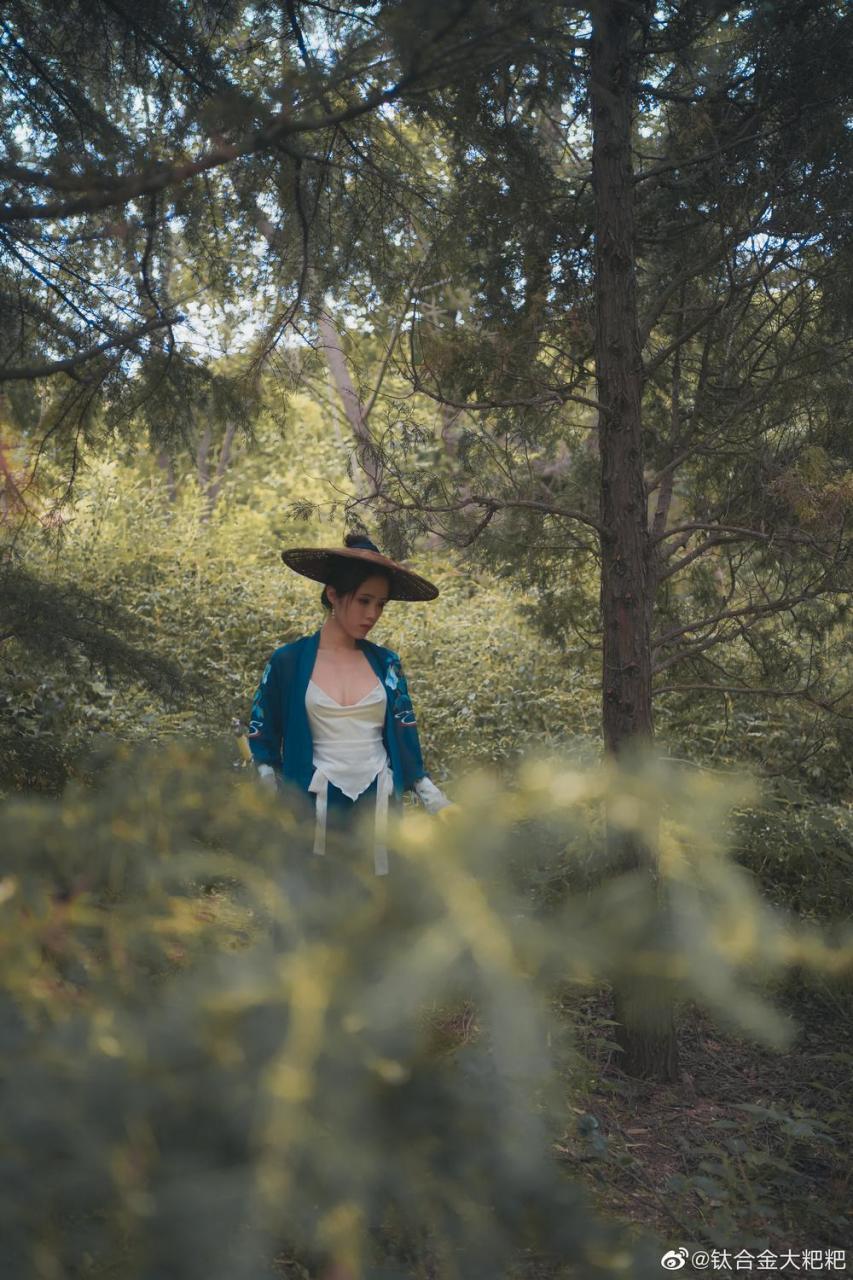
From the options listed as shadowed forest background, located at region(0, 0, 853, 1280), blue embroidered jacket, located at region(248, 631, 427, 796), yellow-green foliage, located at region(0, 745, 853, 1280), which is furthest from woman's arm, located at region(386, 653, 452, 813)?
yellow-green foliage, located at region(0, 745, 853, 1280)

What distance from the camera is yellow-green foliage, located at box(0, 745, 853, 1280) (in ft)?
1.94

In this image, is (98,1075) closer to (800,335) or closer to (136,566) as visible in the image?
(800,335)

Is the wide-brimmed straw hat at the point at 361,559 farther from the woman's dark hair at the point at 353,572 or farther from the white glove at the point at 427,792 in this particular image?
the white glove at the point at 427,792

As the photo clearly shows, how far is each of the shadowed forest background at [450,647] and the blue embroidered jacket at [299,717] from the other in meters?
0.70

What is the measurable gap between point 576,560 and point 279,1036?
5.07m

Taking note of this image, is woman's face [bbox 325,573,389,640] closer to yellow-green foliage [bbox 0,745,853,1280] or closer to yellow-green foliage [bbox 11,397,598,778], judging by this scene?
yellow-green foliage [bbox 0,745,853,1280]

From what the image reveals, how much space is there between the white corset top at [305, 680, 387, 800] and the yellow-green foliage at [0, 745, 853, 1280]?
2828 mm

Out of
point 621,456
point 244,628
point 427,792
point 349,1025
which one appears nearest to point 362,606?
point 427,792

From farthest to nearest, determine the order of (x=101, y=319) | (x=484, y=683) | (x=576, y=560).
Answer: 1. (x=484, y=683)
2. (x=576, y=560)
3. (x=101, y=319)

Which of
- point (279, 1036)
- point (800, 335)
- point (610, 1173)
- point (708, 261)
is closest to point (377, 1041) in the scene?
point (279, 1036)

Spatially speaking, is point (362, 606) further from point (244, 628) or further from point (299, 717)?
point (244, 628)

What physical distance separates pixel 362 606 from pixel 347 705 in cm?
35

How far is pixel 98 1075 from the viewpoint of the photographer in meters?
0.62

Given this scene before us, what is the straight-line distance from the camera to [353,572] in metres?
3.81
